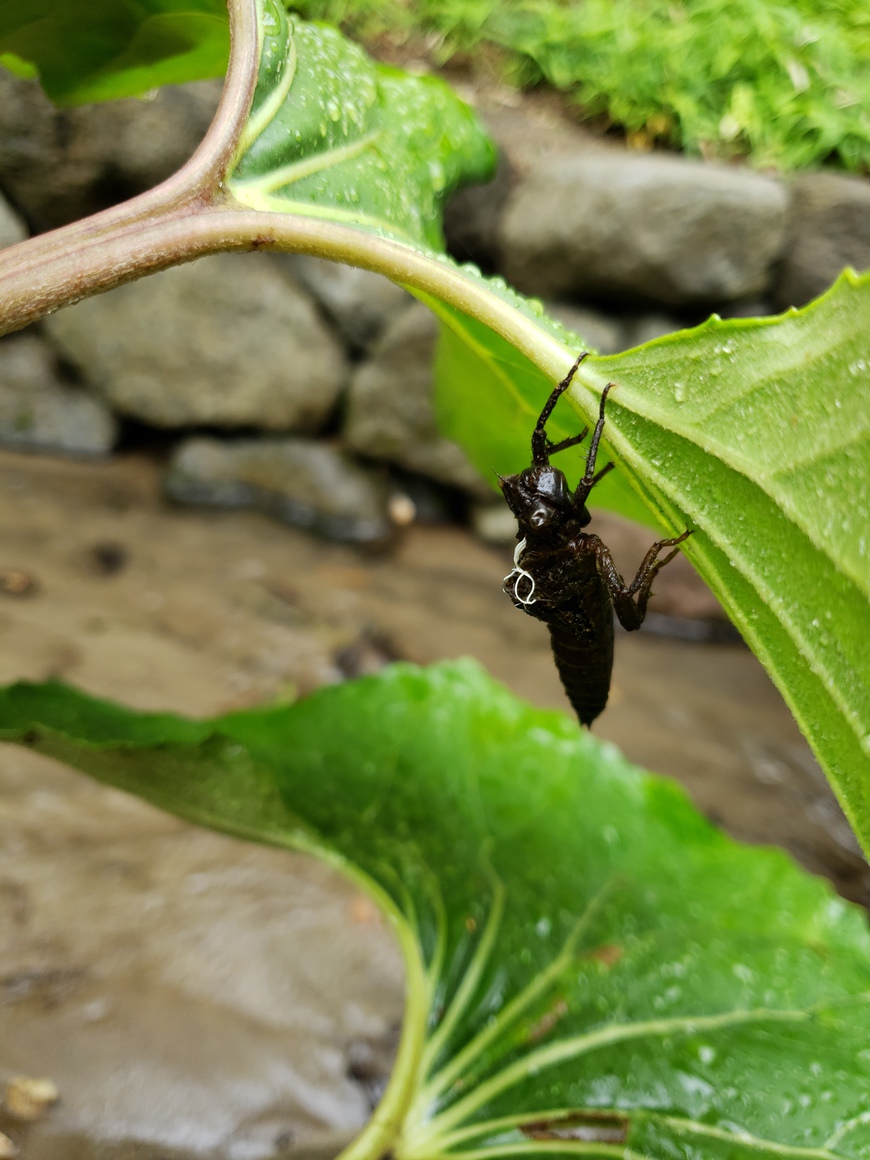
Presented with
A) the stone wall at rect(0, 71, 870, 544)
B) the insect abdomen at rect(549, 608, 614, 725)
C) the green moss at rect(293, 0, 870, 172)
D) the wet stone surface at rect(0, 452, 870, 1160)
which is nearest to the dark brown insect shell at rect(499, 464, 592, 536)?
the insect abdomen at rect(549, 608, 614, 725)

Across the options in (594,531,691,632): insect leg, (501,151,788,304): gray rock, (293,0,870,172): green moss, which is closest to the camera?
(594,531,691,632): insect leg

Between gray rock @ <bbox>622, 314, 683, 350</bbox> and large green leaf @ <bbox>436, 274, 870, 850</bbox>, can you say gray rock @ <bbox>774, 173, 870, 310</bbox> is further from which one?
large green leaf @ <bbox>436, 274, 870, 850</bbox>

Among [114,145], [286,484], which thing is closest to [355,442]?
[286,484]

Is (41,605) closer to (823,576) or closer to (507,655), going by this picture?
(507,655)

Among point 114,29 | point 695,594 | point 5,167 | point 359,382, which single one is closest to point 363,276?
point 359,382

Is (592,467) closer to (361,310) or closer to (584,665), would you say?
(584,665)
